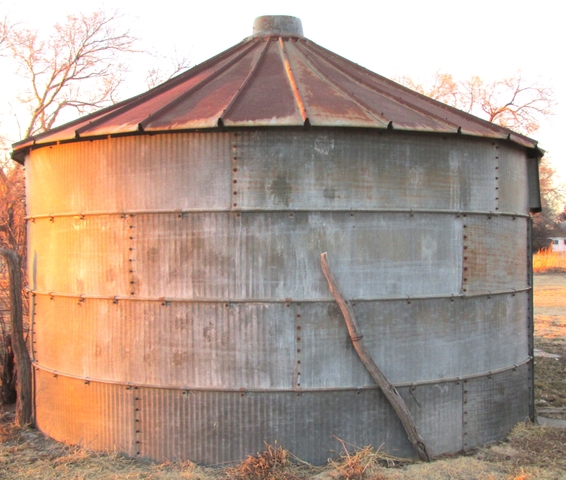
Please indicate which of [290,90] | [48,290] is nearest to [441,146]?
[290,90]

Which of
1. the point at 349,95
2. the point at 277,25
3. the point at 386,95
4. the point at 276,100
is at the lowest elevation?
the point at 276,100

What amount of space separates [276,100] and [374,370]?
3060mm

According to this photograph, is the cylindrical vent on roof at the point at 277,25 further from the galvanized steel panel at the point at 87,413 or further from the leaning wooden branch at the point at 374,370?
the galvanized steel panel at the point at 87,413

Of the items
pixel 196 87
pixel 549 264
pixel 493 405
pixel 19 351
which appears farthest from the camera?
pixel 549 264

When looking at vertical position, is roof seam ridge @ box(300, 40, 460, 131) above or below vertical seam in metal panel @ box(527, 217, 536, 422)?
above

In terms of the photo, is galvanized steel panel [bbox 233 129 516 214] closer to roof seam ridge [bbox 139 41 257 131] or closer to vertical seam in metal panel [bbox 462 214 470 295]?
vertical seam in metal panel [bbox 462 214 470 295]

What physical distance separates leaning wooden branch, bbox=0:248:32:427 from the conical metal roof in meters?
1.50

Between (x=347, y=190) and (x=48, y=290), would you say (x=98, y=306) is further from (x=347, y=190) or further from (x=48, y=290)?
(x=347, y=190)

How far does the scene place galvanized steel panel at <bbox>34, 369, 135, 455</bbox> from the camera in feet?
21.8

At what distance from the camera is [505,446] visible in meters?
7.01

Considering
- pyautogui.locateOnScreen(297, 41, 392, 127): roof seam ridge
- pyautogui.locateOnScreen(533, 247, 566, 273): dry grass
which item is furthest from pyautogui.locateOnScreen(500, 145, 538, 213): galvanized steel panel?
pyautogui.locateOnScreen(533, 247, 566, 273): dry grass

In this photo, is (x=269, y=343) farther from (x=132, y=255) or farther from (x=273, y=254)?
(x=132, y=255)

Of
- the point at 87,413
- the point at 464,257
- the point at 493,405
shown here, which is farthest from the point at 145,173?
the point at 493,405

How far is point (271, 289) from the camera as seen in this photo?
6.29 m
